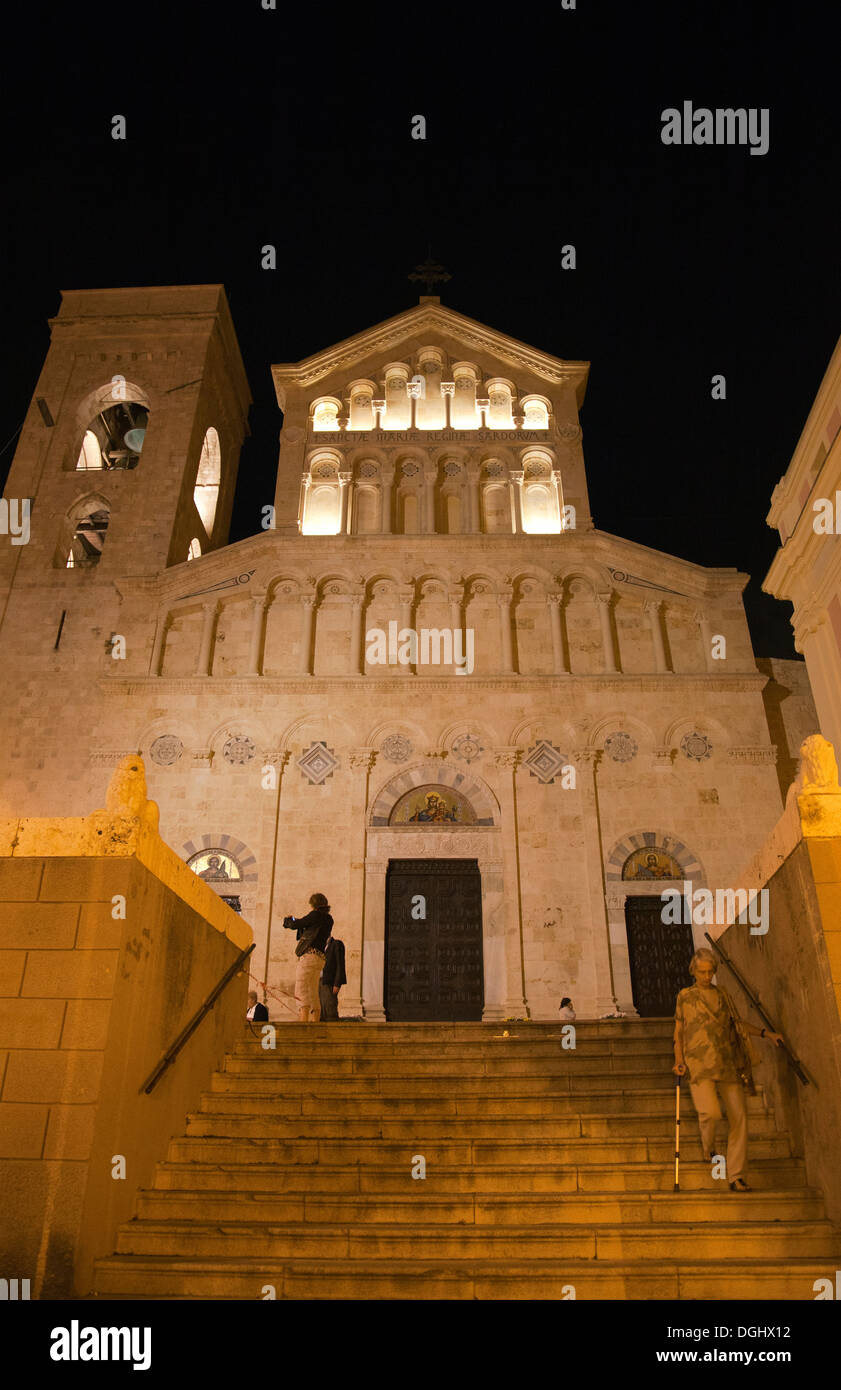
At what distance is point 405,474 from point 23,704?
387 inches

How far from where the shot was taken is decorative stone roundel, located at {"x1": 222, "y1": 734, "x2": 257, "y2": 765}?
18.5 meters

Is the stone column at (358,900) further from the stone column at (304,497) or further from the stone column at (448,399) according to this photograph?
the stone column at (448,399)

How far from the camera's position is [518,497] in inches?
853

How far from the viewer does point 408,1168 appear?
751 centimetres

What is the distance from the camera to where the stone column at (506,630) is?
1935 centimetres

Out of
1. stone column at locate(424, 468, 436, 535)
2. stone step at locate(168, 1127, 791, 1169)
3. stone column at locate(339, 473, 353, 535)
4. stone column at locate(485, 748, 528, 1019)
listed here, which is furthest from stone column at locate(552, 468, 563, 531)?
stone step at locate(168, 1127, 791, 1169)

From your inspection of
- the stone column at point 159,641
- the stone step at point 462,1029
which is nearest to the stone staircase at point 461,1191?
the stone step at point 462,1029

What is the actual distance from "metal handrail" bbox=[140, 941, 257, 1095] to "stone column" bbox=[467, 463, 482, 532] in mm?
12914

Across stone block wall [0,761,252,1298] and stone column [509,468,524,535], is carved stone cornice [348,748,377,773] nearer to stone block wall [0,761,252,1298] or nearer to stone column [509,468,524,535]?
stone column [509,468,524,535]

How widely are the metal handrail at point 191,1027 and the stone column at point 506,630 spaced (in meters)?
10.1

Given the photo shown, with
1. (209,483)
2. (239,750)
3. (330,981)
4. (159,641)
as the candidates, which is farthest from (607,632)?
(209,483)
